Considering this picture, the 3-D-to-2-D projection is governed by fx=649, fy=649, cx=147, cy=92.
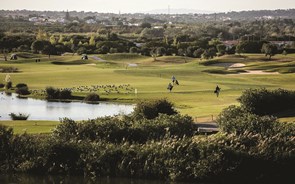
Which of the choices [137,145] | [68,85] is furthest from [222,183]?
[68,85]

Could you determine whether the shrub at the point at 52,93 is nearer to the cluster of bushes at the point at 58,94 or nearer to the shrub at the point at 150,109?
the cluster of bushes at the point at 58,94

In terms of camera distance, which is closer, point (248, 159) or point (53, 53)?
point (248, 159)

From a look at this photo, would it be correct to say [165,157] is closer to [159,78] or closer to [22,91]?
[22,91]

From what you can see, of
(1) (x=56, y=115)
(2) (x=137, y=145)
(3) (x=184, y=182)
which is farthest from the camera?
(1) (x=56, y=115)

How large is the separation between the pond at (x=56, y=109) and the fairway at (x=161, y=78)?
5117mm

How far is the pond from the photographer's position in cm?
5988

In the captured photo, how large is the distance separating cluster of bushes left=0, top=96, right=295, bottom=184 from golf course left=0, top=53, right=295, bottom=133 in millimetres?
8509

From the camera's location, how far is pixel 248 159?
114 ft

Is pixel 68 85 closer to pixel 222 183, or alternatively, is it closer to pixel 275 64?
pixel 275 64

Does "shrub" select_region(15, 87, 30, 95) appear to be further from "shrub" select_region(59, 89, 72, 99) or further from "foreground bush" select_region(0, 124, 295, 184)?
"foreground bush" select_region(0, 124, 295, 184)

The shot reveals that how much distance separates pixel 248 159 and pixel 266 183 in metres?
1.56

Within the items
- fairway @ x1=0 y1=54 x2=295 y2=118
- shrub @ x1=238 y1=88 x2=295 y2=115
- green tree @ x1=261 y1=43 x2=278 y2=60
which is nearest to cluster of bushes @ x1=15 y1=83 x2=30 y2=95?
fairway @ x1=0 y1=54 x2=295 y2=118

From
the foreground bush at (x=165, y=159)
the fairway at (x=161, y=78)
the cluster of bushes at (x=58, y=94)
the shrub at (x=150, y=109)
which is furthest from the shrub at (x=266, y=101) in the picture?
the cluster of bushes at (x=58, y=94)

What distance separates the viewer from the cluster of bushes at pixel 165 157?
112 feet
